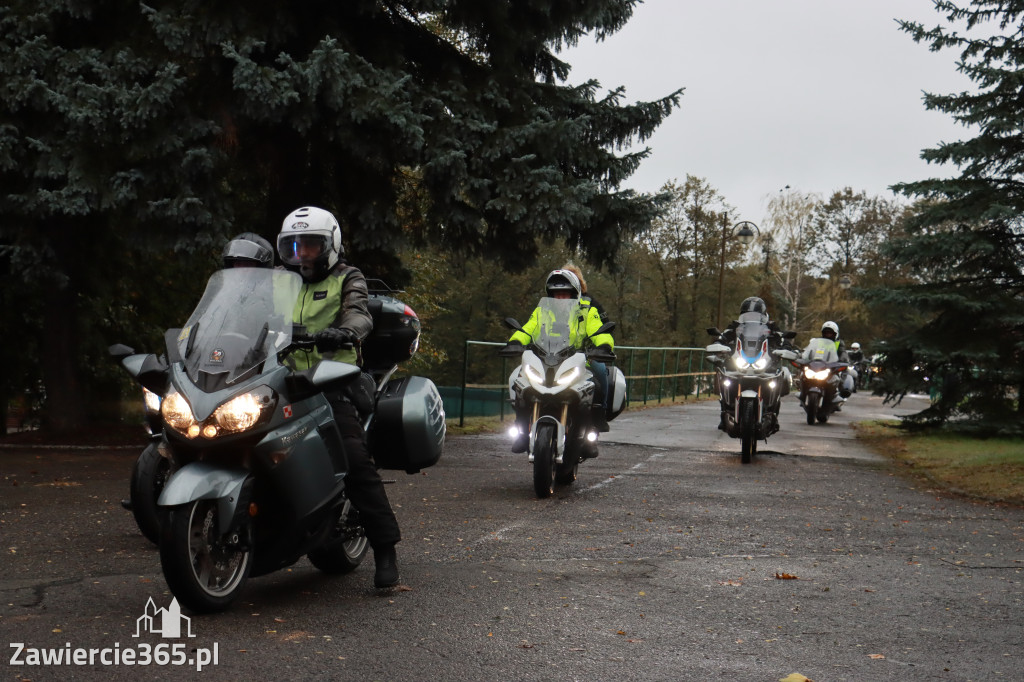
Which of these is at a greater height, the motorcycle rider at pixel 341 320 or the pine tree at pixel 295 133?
the pine tree at pixel 295 133

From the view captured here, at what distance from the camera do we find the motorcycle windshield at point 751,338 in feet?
47.6

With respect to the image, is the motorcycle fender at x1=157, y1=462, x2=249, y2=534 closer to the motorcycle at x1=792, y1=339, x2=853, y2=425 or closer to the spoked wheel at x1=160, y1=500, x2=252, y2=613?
the spoked wheel at x1=160, y1=500, x2=252, y2=613

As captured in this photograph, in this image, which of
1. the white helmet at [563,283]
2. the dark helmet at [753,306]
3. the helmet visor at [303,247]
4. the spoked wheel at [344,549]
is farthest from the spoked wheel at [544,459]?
the dark helmet at [753,306]

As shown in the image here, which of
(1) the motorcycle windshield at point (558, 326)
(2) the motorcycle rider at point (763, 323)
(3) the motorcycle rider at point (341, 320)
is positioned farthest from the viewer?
(2) the motorcycle rider at point (763, 323)

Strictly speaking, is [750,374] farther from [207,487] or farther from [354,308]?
[207,487]

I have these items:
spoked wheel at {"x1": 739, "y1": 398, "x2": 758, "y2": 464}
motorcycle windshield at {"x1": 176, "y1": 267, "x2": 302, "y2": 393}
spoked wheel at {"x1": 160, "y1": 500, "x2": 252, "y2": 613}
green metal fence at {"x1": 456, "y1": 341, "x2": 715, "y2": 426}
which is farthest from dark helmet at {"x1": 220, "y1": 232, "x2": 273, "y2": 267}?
green metal fence at {"x1": 456, "y1": 341, "x2": 715, "y2": 426}

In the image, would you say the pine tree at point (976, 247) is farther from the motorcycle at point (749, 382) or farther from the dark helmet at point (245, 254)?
the dark helmet at point (245, 254)

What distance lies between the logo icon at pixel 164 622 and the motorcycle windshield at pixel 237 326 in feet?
3.17

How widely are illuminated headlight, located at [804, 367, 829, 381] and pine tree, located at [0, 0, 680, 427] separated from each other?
29.4ft

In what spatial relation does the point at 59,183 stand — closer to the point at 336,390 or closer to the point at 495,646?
the point at 336,390

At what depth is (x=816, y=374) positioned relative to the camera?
2236 cm

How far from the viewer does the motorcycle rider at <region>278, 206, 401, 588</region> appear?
5.93 meters

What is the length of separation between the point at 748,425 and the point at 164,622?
984 cm

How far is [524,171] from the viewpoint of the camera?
1287 centimetres
